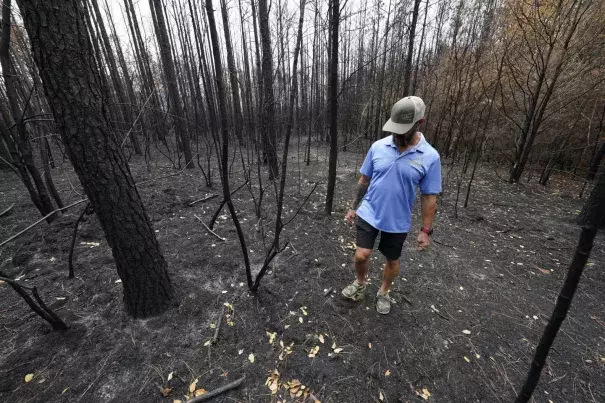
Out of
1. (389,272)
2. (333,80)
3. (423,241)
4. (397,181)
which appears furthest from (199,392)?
(333,80)

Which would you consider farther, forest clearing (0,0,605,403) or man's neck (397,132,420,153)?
man's neck (397,132,420,153)

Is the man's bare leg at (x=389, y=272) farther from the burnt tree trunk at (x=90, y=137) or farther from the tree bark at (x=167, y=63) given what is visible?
the tree bark at (x=167, y=63)

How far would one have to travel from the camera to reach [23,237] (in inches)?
118

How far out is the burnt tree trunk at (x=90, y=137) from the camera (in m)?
1.30

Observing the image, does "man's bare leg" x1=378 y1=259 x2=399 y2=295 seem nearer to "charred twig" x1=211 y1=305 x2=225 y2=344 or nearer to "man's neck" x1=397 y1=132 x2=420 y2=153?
"man's neck" x1=397 y1=132 x2=420 y2=153

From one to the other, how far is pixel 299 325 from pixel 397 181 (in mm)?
1433

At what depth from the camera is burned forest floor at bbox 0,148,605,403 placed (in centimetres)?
165

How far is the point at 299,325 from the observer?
6.87 ft

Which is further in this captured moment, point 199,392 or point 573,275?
point 199,392

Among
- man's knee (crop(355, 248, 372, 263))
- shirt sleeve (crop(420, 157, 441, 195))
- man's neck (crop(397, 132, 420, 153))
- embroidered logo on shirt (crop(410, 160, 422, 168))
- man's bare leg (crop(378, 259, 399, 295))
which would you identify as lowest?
man's bare leg (crop(378, 259, 399, 295))

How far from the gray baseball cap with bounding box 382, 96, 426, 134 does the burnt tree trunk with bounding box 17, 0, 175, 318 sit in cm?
189

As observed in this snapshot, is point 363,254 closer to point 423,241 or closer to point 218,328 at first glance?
point 423,241

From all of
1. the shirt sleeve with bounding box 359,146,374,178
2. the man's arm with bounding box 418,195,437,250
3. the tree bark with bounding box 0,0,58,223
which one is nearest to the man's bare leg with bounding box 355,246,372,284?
the man's arm with bounding box 418,195,437,250

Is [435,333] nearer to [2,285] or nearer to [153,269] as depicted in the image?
[153,269]
